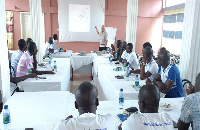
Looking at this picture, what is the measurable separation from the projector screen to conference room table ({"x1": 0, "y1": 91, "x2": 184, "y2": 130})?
20.5 ft

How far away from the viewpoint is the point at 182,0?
7543 millimetres

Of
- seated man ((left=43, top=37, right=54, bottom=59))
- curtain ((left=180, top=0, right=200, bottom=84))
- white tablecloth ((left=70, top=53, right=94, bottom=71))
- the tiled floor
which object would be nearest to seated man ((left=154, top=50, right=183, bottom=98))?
curtain ((left=180, top=0, right=200, bottom=84))

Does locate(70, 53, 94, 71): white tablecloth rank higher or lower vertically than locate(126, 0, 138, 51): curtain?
lower

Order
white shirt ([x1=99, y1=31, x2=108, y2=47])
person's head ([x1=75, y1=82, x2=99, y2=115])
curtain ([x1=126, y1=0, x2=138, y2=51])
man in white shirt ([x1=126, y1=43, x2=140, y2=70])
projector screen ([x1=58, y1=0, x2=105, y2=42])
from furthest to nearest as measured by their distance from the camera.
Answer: projector screen ([x1=58, y1=0, x2=105, y2=42])
white shirt ([x1=99, y1=31, x2=108, y2=47])
curtain ([x1=126, y1=0, x2=138, y2=51])
man in white shirt ([x1=126, y1=43, x2=140, y2=70])
person's head ([x1=75, y1=82, x2=99, y2=115])

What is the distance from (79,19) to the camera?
8.58 meters

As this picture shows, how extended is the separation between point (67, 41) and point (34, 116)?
6902 mm

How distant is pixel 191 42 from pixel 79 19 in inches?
246

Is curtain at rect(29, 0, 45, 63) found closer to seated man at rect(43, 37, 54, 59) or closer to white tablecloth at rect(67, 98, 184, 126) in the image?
seated man at rect(43, 37, 54, 59)

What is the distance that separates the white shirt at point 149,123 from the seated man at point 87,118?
127 millimetres

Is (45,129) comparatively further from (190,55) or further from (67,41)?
(67,41)

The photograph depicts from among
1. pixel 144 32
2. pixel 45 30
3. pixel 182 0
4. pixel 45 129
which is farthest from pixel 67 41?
pixel 45 129

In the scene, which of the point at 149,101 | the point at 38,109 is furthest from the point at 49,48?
the point at 149,101

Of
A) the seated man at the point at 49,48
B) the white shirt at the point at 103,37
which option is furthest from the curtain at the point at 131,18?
the seated man at the point at 49,48

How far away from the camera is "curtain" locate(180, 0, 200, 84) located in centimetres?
297
